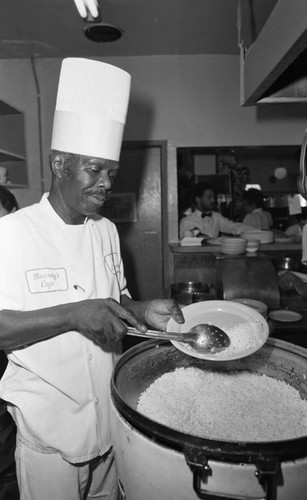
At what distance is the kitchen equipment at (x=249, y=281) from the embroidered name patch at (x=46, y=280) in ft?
4.78

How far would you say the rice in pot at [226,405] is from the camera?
1.12 meters

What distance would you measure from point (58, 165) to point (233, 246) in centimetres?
227

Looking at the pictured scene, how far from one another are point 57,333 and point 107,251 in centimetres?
47

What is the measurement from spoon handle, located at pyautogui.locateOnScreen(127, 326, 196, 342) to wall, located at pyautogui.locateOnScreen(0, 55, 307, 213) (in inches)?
127

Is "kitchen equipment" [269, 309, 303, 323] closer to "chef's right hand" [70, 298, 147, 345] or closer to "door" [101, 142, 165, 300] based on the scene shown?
"chef's right hand" [70, 298, 147, 345]

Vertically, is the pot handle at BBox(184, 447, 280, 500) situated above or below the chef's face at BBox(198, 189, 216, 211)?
below

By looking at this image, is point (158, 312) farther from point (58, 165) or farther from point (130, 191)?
point (130, 191)

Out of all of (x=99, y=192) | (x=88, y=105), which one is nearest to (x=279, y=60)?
(x=88, y=105)

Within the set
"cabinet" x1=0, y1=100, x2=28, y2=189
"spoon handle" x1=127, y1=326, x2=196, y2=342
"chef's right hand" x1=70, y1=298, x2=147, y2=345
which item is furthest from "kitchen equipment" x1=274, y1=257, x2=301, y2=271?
"chef's right hand" x1=70, y1=298, x2=147, y2=345

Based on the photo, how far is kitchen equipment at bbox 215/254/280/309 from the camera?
248 centimetres

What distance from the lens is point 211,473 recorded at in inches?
32.0

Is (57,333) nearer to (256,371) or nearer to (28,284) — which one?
(28,284)

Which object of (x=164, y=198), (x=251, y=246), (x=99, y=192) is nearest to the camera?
(x=99, y=192)

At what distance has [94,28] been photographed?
10.9 ft
